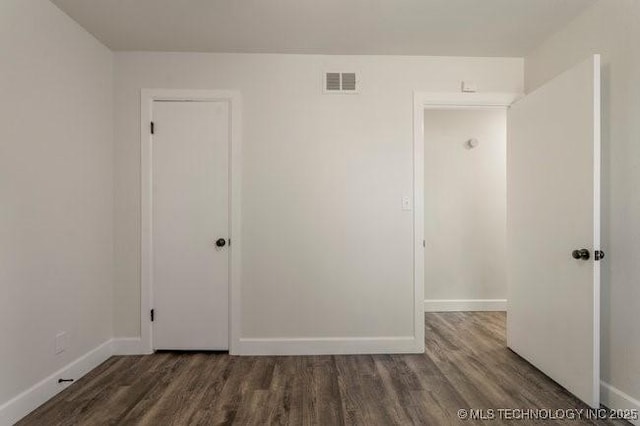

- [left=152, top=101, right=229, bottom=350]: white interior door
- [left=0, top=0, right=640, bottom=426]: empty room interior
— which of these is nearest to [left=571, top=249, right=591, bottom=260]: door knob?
[left=0, top=0, right=640, bottom=426]: empty room interior

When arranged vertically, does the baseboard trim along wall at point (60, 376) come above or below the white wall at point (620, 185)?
below

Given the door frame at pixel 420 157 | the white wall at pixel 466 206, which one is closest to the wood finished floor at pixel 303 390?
the door frame at pixel 420 157

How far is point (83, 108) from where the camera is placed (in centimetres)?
226

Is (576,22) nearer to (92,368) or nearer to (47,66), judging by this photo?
(47,66)

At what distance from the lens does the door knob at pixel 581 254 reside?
5.97 feet

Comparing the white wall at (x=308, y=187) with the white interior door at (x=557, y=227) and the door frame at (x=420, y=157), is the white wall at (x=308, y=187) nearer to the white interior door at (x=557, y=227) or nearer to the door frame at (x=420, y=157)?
the door frame at (x=420, y=157)

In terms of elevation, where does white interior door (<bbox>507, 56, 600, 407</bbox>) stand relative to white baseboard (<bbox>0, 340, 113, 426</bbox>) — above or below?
above

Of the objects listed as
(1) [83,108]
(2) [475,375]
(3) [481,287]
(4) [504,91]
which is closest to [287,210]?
(1) [83,108]

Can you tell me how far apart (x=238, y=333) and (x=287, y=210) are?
1096mm

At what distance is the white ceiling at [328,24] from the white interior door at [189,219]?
524mm

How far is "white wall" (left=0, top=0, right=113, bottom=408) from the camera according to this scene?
1712 millimetres

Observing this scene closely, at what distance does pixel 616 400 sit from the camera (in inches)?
70.6

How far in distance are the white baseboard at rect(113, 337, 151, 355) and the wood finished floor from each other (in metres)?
0.06

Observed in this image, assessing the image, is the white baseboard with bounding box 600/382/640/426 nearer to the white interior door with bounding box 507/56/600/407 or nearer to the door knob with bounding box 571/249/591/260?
the white interior door with bounding box 507/56/600/407
